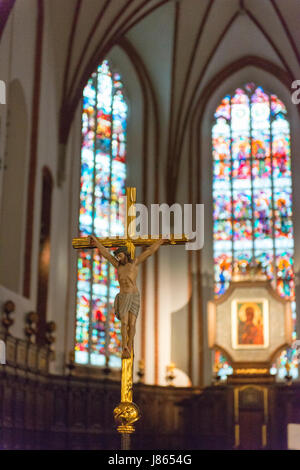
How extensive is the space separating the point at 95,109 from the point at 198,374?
688cm

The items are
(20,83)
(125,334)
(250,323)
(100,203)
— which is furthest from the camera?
(100,203)

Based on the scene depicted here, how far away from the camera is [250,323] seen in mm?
19500

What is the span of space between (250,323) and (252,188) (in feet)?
15.8

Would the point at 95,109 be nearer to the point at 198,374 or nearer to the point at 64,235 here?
the point at 64,235

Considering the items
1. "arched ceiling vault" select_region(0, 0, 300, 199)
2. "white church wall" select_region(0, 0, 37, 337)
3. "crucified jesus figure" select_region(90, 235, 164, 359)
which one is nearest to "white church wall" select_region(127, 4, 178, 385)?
"arched ceiling vault" select_region(0, 0, 300, 199)

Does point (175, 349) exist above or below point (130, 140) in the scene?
below

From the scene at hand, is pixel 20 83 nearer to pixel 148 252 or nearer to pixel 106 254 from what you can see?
pixel 106 254

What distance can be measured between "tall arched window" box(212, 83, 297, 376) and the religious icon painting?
2281mm

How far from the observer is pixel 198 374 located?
2153 cm

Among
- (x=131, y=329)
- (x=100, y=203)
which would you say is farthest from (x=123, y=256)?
(x=100, y=203)

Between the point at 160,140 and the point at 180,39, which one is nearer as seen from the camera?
the point at 180,39

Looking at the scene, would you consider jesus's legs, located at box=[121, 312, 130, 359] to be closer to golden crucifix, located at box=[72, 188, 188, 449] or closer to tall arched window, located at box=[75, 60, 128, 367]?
golden crucifix, located at box=[72, 188, 188, 449]
